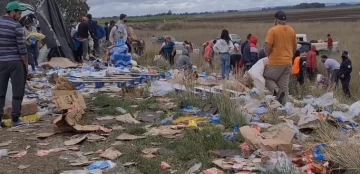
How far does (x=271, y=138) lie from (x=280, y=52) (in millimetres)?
2518

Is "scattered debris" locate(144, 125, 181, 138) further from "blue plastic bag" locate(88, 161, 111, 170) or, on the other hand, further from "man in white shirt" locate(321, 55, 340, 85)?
"man in white shirt" locate(321, 55, 340, 85)

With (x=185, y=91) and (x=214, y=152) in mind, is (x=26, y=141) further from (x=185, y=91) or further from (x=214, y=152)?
(x=185, y=91)

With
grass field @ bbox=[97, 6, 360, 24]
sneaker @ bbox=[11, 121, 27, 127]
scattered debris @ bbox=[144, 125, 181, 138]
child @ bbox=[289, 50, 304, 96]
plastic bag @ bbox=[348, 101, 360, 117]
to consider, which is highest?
sneaker @ bbox=[11, 121, 27, 127]

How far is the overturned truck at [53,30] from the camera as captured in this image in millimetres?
14461

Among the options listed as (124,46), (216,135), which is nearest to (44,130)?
(216,135)

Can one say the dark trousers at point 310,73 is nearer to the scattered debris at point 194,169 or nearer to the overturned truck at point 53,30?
the overturned truck at point 53,30

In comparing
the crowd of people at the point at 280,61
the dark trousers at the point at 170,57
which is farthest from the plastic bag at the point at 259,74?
the dark trousers at the point at 170,57

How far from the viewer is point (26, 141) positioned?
5906 millimetres

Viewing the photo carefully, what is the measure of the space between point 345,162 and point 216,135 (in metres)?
1.53

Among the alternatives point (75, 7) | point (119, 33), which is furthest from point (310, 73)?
point (75, 7)

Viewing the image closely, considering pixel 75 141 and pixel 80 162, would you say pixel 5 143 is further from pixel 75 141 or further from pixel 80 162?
pixel 80 162

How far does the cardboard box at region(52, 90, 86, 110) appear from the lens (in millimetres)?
7301

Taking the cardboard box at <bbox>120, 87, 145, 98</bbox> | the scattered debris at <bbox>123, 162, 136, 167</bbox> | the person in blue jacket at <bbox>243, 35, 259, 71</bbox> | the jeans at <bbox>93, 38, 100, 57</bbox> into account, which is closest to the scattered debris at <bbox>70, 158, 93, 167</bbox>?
the scattered debris at <bbox>123, 162, 136, 167</bbox>

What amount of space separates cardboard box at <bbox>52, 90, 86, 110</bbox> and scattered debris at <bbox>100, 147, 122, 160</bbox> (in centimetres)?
206
